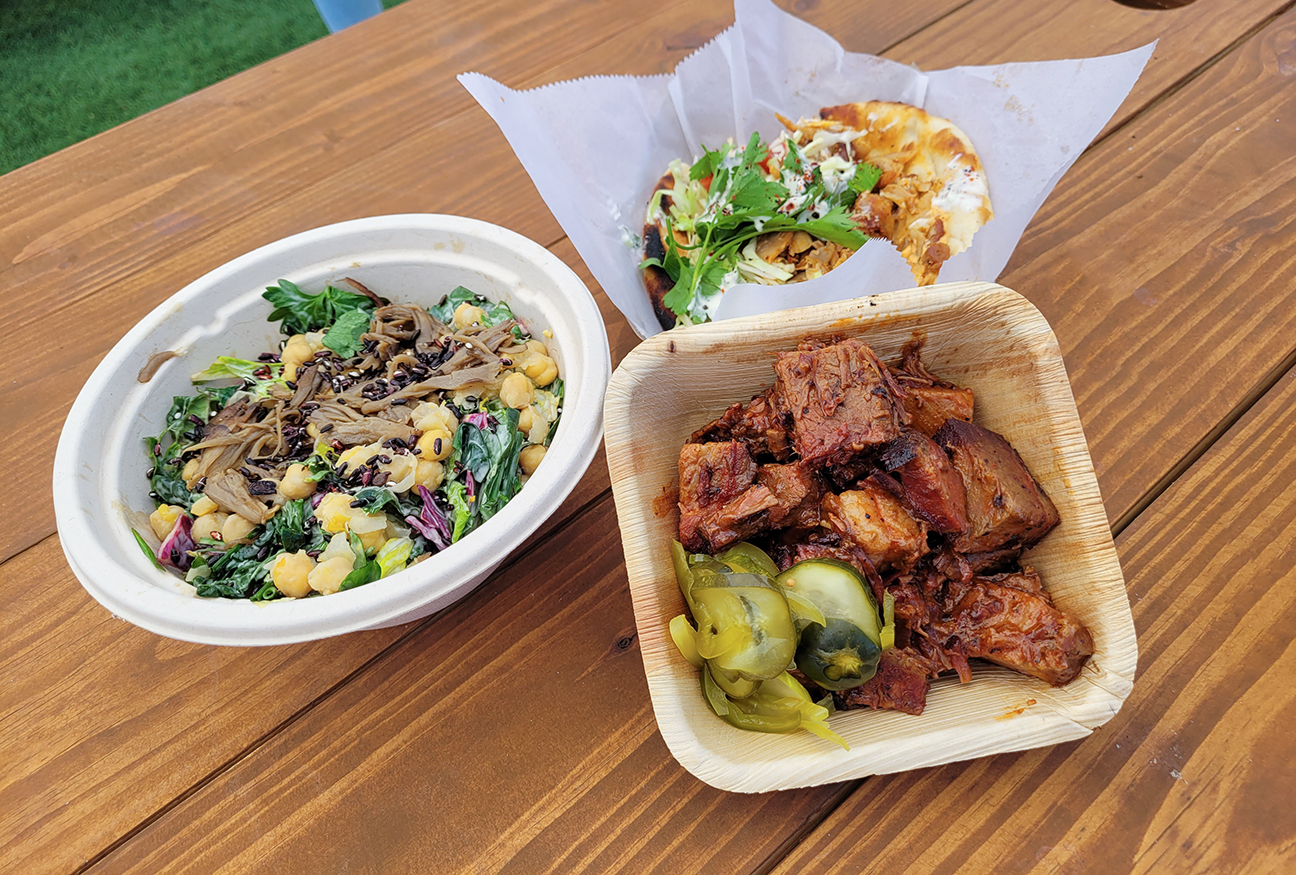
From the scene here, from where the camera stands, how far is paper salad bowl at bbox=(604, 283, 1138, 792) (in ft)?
3.12

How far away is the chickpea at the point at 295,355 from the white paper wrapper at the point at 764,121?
63cm

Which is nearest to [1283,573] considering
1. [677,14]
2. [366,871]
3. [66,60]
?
[366,871]

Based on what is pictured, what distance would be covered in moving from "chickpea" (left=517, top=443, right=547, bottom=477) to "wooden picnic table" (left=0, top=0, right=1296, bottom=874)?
0.16m

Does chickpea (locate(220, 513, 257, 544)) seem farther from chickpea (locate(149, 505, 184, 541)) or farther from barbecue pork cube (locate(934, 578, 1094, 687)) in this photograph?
barbecue pork cube (locate(934, 578, 1094, 687))

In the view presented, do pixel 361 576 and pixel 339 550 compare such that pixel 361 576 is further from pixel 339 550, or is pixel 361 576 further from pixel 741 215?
pixel 741 215

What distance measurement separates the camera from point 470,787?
123 cm

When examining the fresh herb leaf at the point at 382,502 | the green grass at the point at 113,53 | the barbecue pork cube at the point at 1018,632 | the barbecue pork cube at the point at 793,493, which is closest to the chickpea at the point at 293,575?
the fresh herb leaf at the point at 382,502

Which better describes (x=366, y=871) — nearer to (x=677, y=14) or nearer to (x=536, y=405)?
(x=536, y=405)

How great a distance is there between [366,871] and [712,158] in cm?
175

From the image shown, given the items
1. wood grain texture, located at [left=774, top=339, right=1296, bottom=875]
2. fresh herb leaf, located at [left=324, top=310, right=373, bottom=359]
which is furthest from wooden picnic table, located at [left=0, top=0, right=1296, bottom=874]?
fresh herb leaf, located at [left=324, top=310, right=373, bottom=359]

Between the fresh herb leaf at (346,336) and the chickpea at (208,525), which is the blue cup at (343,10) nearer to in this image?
the fresh herb leaf at (346,336)

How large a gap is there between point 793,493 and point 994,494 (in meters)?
0.30

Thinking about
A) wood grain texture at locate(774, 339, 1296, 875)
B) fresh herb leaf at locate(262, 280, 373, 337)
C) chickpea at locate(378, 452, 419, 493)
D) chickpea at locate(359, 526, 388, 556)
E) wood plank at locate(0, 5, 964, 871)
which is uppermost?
fresh herb leaf at locate(262, 280, 373, 337)

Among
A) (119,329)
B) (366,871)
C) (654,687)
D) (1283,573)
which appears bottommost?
(1283,573)
